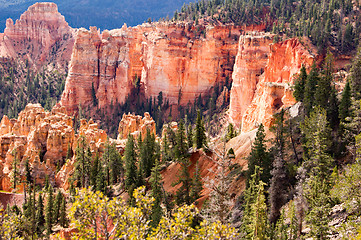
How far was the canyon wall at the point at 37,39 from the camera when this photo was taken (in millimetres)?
173375

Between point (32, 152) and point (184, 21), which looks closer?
point (32, 152)

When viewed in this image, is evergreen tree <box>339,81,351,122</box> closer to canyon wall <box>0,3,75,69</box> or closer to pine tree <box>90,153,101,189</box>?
pine tree <box>90,153,101,189</box>

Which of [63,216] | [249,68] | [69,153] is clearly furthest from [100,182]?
[249,68]

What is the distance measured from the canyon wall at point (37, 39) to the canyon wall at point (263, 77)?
103 metres

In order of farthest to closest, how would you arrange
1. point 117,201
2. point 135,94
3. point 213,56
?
point 135,94
point 213,56
point 117,201

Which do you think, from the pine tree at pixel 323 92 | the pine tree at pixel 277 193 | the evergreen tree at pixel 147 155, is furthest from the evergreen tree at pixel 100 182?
the pine tree at pixel 323 92

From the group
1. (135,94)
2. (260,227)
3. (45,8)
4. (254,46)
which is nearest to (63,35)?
(45,8)

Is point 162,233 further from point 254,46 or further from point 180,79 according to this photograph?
point 180,79

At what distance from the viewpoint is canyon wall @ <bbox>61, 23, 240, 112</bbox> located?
382 ft

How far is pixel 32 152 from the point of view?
67.1 metres

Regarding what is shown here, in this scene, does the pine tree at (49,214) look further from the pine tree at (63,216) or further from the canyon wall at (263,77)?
the canyon wall at (263,77)

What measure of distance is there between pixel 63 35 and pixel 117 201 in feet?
598

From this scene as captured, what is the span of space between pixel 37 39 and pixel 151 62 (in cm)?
8411

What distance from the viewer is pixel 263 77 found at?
280ft
